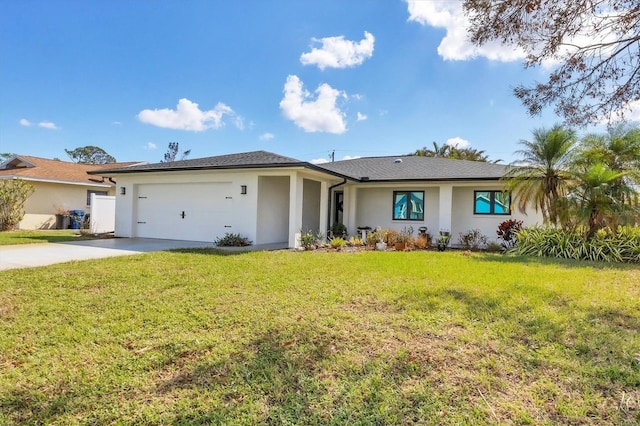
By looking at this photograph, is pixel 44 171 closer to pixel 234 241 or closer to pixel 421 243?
pixel 234 241

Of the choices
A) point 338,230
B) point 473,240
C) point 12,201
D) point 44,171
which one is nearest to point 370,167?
point 338,230

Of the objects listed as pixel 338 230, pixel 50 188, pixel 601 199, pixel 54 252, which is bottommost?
pixel 54 252

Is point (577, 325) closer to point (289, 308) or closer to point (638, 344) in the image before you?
point (638, 344)

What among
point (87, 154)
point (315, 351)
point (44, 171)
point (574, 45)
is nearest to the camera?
point (315, 351)

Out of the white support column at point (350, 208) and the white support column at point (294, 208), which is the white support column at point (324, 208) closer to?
the white support column at point (294, 208)

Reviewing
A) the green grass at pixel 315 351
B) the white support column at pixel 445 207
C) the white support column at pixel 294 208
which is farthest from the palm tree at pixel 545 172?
the white support column at pixel 294 208

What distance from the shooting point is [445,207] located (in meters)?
13.9

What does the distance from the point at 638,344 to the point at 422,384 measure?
8.93 ft

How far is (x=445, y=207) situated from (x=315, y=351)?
1162 cm

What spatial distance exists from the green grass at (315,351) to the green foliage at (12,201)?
13868mm

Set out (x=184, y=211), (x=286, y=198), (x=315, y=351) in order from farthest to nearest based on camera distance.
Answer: (x=286, y=198)
(x=184, y=211)
(x=315, y=351)

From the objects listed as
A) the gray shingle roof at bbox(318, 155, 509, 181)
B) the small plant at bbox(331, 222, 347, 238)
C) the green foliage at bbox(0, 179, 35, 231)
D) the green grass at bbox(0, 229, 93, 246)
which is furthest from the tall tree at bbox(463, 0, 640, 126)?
the green foliage at bbox(0, 179, 35, 231)

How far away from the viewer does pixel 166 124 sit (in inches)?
1433

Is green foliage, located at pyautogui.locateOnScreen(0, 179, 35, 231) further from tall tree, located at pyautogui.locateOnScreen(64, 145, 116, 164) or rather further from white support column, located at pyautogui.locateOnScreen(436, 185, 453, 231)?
tall tree, located at pyautogui.locateOnScreen(64, 145, 116, 164)
